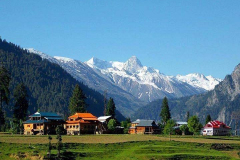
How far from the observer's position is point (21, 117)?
180 meters

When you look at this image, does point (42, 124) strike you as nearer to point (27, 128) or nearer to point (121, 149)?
point (27, 128)

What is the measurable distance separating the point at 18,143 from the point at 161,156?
38.6m

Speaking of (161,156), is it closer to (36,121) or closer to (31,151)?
(31,151)

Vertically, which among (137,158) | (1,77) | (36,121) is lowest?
(137,158)

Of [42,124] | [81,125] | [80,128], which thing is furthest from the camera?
[81,125]

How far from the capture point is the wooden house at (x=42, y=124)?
165750 mm

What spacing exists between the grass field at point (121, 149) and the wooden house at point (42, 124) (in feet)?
117

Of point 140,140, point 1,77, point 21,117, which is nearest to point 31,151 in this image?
point 140,140

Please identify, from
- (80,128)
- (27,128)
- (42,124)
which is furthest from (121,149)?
(27,128)

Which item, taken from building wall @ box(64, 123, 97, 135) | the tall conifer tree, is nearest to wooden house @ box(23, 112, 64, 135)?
building wall @ box(64, 123, 97, 135)

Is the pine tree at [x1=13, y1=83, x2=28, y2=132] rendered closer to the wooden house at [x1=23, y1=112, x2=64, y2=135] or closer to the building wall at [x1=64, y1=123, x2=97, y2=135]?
the wooden house at [x1=23, y1=112, x2=64, y2=135]

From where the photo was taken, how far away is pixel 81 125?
17562cm

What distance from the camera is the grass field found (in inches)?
4264

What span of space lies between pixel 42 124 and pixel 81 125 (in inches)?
671
